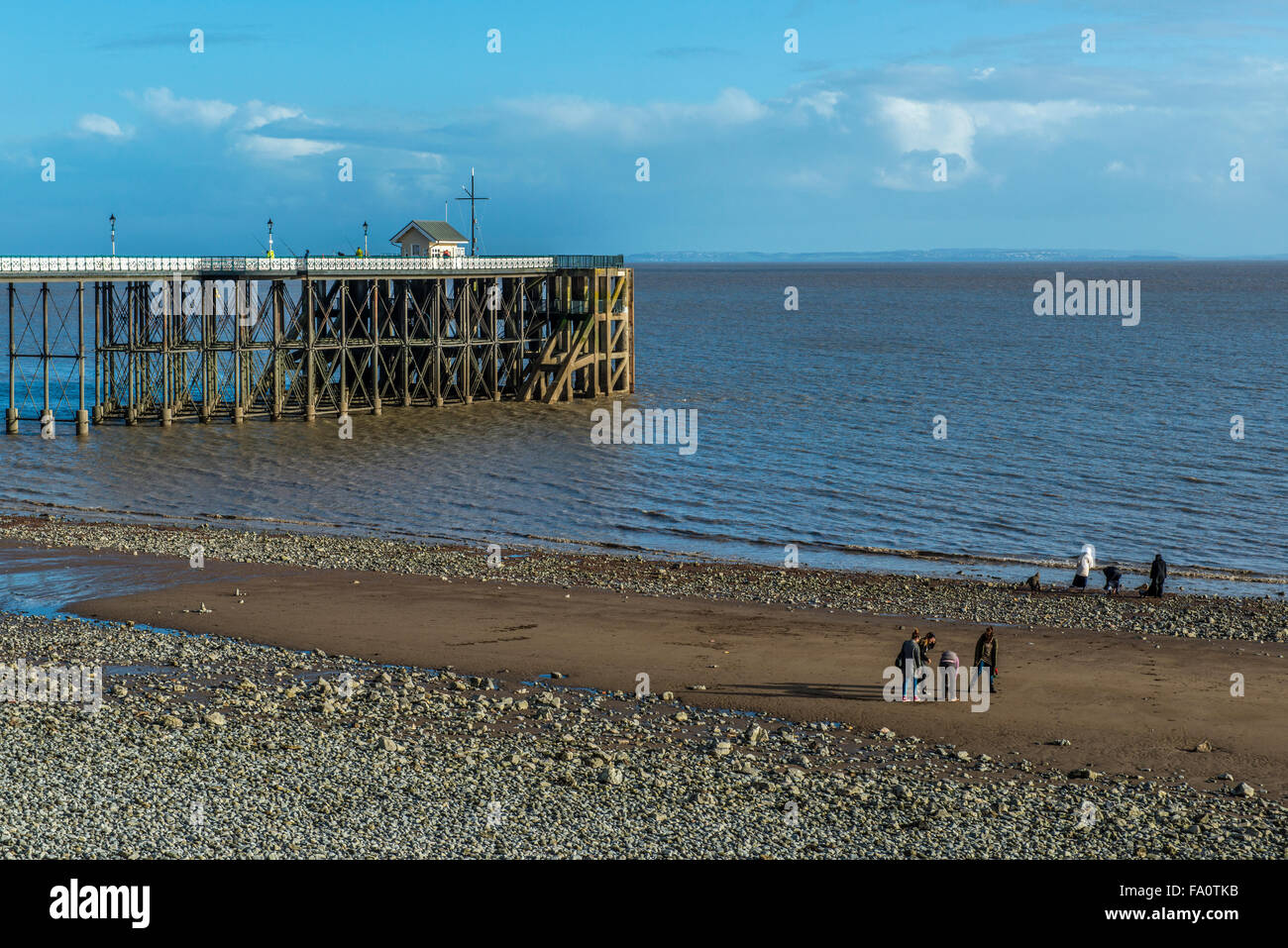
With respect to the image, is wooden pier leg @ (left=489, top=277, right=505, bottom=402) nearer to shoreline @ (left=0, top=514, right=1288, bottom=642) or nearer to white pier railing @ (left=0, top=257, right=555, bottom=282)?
white pier railing @ (left=0, top=257, right=555, bottom=282)

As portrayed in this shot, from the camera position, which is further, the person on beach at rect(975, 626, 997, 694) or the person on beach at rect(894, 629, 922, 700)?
the person on beach at rect(975, 626, 997, 694)

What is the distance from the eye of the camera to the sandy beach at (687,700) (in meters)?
16.0

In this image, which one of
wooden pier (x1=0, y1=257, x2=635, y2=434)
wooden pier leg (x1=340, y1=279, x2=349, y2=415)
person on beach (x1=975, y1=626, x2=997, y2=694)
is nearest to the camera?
person on beach (x1=975, y1=626, x2=997, y2=694)

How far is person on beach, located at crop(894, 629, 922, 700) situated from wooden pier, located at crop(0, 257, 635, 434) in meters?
35.1

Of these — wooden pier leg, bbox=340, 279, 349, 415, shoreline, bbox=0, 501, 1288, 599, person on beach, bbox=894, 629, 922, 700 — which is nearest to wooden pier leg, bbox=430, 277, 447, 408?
wooden pier leg, bbox=340, 279, 349, 415

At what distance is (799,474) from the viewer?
46.4 m

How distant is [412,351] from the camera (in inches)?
2384

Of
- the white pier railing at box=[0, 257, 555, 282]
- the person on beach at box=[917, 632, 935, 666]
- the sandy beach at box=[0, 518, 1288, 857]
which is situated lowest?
the sandy beach at box=[0, 518, 1288, 857]

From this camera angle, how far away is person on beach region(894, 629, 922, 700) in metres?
20.5

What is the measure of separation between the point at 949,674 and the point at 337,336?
41.5 meters

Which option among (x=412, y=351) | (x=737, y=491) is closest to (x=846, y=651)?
(x=737, y=491)

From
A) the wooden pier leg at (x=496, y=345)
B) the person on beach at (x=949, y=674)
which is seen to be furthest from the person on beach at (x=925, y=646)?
the wooden pier leg at (x=496, y=345)
